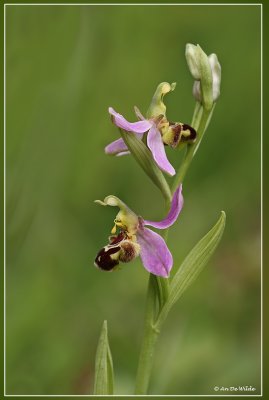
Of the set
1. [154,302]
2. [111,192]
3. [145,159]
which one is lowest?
[154,302]

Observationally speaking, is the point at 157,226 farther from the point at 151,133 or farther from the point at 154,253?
the point at 151,133

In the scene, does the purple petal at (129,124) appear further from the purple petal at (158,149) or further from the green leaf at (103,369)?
the green leaf at (103,369)

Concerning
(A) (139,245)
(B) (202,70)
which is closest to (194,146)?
(B) (202,70)

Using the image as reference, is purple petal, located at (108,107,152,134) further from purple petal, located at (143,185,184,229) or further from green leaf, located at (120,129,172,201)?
purple petal, located at (143,185,184,229)

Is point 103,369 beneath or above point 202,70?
beneath

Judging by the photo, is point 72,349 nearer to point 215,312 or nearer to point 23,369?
point 23,369

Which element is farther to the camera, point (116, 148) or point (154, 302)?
point (116, 148)

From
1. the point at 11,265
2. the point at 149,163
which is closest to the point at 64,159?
the point at 11,265
